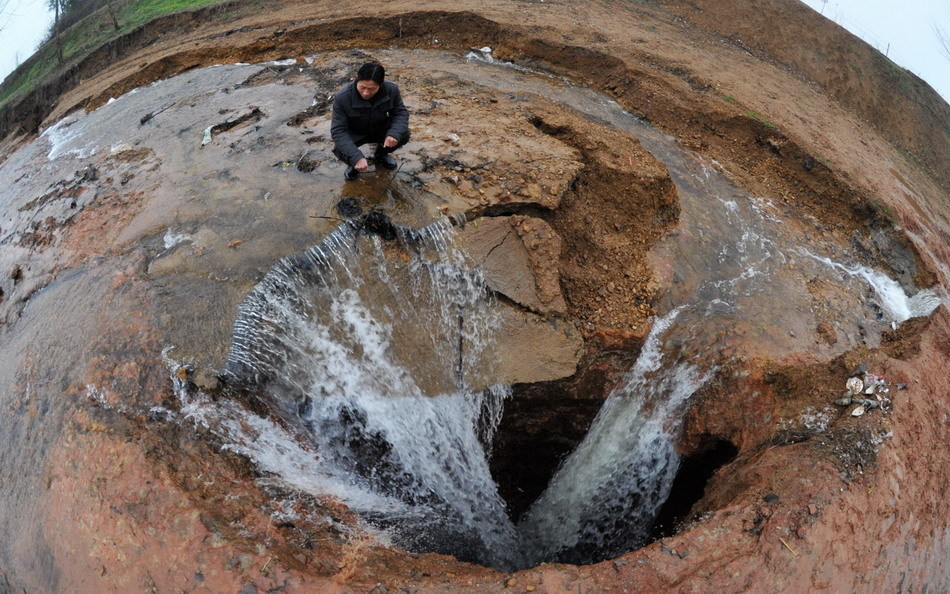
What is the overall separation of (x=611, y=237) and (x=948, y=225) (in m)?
4.58

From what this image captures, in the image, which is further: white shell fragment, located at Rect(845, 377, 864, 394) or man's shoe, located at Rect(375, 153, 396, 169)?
man's shoe, located at Rect(375, 153, 396, 169)

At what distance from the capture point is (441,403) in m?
3.75

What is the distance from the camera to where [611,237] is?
452 centimetres

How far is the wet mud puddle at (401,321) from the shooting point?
3426 millimetres

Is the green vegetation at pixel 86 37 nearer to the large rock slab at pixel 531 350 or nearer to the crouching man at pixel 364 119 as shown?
the crouching man at pixel 364 119

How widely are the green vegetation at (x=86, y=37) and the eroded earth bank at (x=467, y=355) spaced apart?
5343mm

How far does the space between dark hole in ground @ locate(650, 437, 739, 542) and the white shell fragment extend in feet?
2.84

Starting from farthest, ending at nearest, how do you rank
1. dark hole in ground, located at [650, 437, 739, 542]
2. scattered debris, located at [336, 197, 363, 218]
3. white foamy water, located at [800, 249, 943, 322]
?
1. white foamy water, located at [800, 249, 943, 322]
2. dark hole in ground, located at [650, 437, 739, 542]
3. scattered debris, located at [336, 197, 363, 218]

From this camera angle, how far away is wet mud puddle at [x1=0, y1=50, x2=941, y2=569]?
11.2 ft

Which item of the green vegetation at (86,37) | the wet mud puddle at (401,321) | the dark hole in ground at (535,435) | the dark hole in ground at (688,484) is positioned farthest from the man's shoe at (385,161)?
the green vegetation at (86,37)

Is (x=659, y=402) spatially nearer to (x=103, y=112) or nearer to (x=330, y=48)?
(x=330, y=48)

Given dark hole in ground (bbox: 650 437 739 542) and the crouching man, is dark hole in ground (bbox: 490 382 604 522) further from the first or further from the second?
the crouching man

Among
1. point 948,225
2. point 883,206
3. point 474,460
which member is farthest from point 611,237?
point 948,225

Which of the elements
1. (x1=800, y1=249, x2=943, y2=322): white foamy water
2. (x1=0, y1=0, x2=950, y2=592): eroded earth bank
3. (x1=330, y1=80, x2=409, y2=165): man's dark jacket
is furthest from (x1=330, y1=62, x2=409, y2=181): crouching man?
(x1=800, y1=249, x2=943, y2=322): white foamy water
